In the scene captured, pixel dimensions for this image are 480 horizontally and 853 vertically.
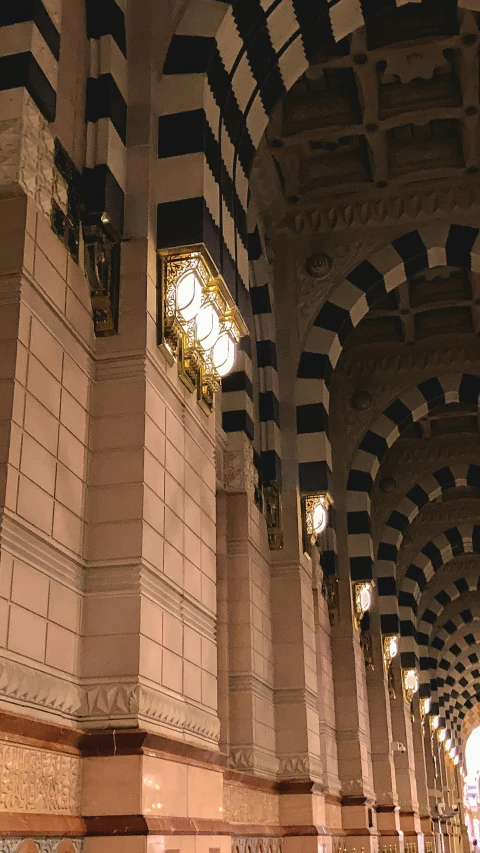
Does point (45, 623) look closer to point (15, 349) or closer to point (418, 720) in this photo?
point (15, 349)

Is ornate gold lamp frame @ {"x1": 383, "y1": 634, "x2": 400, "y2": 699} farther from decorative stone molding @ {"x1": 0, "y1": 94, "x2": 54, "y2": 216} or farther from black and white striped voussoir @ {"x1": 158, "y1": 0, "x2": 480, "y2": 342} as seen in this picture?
decorative stone molding @ {"x1": 0, "y1": 94, "x2": 54, "y2": 216}

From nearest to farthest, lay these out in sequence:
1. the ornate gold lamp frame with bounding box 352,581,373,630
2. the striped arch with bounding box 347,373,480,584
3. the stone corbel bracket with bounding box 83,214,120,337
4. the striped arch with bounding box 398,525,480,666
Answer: the stone corbel bracket with bounding box 83,214,120,337 < the ornate gold lamp frame with bounding box 352,581,373,630 < the striped arch with bounding box 347,373,480,584 < the striped arch with bounding box 398,525,480,666

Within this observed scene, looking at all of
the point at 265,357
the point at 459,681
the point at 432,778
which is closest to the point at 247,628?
the point at 265,357

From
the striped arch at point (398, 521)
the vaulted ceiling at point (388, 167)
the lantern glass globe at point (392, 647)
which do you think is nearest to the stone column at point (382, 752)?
the lantern glass globe at point (392, 647)

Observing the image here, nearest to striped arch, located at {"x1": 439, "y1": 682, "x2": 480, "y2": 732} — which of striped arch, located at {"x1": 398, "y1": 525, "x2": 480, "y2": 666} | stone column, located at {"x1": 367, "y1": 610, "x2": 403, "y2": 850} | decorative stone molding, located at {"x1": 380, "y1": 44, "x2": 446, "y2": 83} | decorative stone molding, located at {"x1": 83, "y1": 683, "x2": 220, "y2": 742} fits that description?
striped arch, located at {"x1": 398, "y1": 525, "x2": 480, "y2": 666}

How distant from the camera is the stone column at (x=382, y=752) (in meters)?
14.4

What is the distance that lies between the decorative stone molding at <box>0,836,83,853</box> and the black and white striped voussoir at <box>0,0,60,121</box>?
3412 mm

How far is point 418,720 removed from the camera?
68.5 feet

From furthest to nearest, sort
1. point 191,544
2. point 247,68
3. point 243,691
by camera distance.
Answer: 1. point 243,691
2. point 247,68
3. point 191,544

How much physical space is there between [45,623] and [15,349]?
1244 millimetres

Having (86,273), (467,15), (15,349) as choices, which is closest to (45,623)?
(15,349)

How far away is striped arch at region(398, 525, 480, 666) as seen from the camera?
19.2 meters

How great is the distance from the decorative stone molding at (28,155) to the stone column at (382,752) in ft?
37.4

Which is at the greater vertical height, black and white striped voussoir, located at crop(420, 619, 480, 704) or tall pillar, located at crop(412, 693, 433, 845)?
black and white striped voussoir, located at crop(420, 619, 480, 704)
